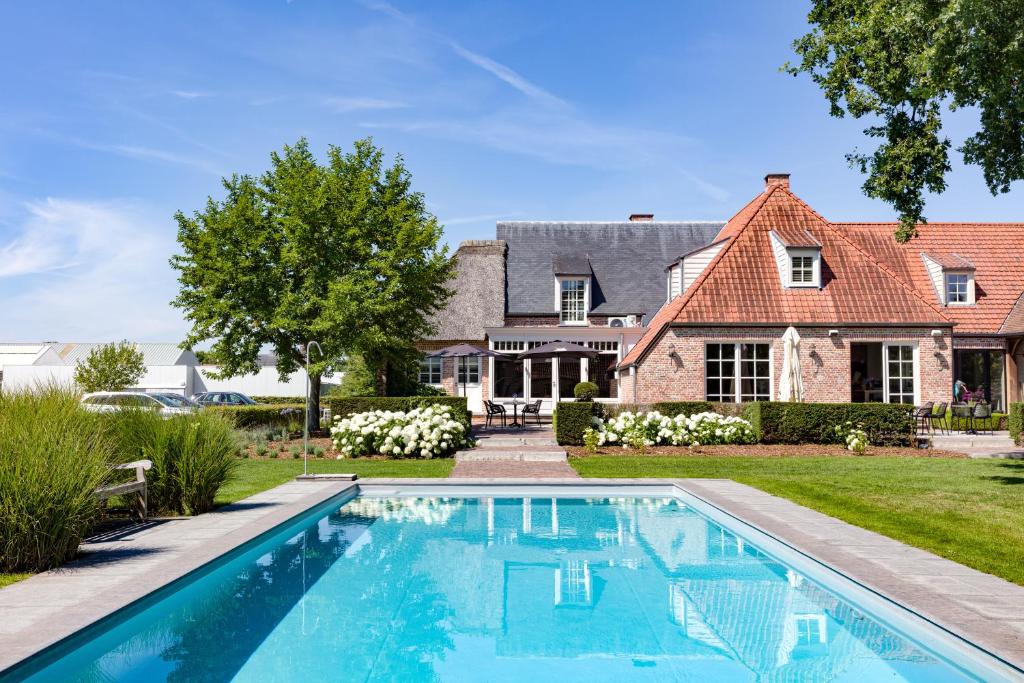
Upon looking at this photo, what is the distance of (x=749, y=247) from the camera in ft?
78.4

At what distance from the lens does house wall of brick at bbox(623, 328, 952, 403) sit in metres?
22.4

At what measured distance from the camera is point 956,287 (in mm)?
26203

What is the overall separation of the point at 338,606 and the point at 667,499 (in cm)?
709

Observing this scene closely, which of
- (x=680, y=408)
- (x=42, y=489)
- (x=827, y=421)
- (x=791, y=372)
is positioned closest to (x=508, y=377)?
(x=680, y=408)

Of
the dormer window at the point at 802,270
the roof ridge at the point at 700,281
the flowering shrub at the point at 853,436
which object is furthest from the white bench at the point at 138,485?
the dormer window at the point at 802,270

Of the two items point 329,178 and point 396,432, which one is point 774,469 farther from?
point 329,178

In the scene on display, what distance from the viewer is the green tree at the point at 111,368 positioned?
39.0 metres

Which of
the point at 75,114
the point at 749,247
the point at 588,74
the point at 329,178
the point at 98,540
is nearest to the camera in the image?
the point at 98,540

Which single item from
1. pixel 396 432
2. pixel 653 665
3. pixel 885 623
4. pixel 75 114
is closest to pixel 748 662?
pixel 653 665

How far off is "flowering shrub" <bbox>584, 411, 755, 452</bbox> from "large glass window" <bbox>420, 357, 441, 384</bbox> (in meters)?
13.1

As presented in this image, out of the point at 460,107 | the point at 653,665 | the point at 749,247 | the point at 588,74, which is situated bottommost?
the point at 653,665

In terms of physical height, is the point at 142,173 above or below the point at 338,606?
above

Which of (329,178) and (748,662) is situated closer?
(748,662)

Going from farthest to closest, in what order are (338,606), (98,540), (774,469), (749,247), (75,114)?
(749,247) < (774,469) < (75,114) < (98,540) < (338,606)
